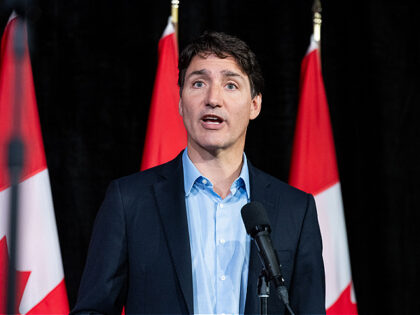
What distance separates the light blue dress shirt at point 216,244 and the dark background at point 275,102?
4.69 feet

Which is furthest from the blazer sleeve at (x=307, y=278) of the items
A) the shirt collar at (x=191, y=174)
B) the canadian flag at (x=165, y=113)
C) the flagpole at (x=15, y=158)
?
the canadian flag at (x=165, y=113)

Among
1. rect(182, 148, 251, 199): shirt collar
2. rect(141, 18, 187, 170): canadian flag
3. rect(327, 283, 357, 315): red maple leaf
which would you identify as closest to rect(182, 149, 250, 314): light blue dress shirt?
rect(182, 148, 251, 199): shirt collar

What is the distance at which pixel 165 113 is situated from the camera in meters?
3.03

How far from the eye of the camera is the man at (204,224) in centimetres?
166

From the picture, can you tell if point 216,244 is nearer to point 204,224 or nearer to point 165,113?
point 204,224

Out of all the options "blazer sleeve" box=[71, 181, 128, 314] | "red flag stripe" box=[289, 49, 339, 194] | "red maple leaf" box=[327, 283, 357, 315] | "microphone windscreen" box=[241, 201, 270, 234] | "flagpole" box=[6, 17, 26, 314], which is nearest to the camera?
"flagpole" box=[6, 17, 26, 314]

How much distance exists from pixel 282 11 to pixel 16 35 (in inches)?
109

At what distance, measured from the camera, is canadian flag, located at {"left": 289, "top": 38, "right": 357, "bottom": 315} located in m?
2.97

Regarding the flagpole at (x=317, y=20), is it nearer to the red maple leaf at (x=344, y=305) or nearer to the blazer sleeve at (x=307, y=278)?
the red maple leaf at (x=344, y=305)

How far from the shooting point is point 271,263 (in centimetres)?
130

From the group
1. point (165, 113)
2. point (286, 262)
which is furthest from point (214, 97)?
point (165, 113)

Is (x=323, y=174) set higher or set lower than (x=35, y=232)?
higher

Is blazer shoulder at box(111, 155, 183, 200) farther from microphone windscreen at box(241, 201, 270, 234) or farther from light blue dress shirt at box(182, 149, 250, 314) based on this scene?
microphone windscreen at box(241, 201, 270, 234)

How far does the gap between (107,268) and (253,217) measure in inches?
20.2
